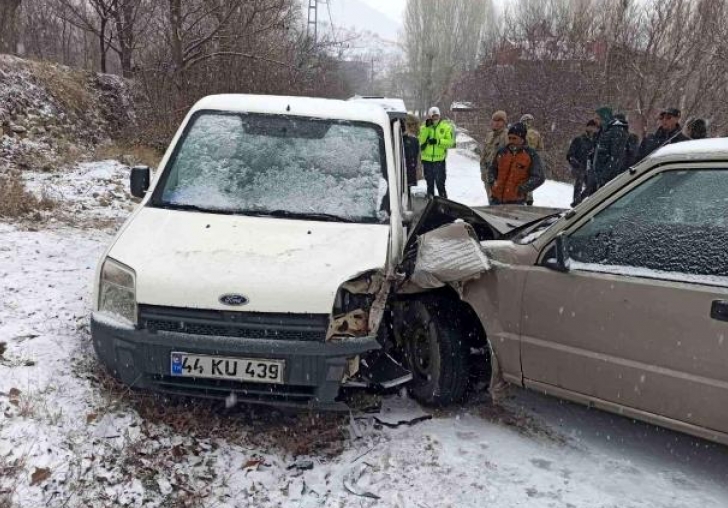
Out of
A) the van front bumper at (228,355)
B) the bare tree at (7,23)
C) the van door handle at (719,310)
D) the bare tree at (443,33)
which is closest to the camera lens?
the van door handle at (719,310)

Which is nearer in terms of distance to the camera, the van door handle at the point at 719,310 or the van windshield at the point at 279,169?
the van door handle at the point at 719,310

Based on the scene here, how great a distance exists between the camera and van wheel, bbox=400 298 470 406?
3963 mm

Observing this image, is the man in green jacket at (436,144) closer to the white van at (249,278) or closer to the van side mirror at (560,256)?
the white van at (249,278)

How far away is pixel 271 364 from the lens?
3299mm

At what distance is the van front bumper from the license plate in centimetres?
3

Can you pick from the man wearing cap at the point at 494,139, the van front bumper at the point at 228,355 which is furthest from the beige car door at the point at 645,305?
the man wearing cap at the point at 494,139

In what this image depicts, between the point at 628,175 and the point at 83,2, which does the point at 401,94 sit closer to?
the point at 83,2

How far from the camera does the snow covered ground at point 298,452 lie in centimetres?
305

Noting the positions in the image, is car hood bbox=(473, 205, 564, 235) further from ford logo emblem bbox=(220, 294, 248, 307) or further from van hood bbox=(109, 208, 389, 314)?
ford logo emblem bbox=(220, 294, 248, 307)

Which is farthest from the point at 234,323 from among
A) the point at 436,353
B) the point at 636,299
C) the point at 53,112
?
the point at 53,112

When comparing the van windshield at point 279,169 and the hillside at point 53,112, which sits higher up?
the hillside at point 53,112

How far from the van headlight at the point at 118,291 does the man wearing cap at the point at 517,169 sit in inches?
191

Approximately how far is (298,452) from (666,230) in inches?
89.6

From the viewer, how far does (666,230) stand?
3139mm
